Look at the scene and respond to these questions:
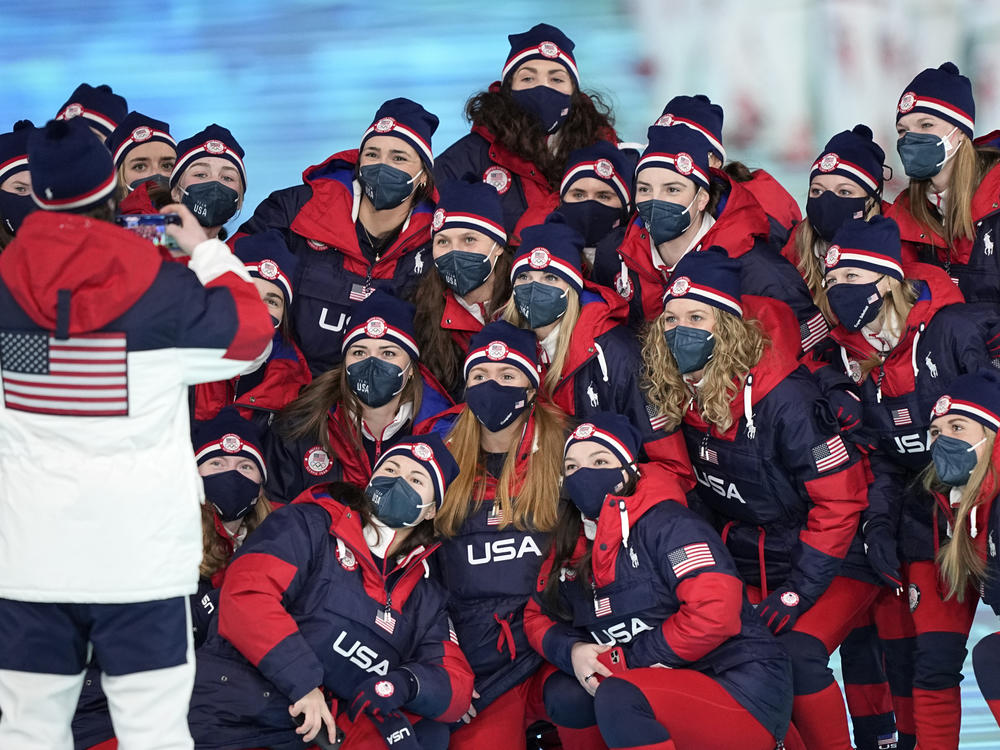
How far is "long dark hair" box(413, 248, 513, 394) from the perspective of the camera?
213 inches

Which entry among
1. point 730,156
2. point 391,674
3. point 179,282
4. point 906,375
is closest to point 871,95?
point 730,156

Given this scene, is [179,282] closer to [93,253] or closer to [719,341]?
[93,253]

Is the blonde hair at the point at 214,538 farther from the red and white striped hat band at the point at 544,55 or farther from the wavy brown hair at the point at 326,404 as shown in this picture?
the red and white striped hat band at the point at 544,55

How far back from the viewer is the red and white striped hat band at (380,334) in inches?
202

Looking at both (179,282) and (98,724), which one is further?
(98,724)

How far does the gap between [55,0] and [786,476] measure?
4.95m

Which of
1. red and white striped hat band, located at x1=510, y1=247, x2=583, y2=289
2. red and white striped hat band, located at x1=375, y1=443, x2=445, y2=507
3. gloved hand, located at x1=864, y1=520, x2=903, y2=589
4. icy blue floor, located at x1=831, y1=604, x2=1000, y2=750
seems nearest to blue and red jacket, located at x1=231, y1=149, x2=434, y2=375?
red and white striped hat band, located at x1=510, y1=247, x2=583, y2=289

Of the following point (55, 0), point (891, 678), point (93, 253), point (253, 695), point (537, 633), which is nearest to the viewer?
point (93, 253)

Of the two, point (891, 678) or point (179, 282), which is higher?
point (179, 282)

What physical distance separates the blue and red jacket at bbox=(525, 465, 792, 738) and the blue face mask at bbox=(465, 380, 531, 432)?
501 mm

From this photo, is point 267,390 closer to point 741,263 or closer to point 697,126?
point 741,263

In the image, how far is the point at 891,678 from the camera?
5.34 meters

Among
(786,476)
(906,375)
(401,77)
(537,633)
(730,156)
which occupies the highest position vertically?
(401,77)

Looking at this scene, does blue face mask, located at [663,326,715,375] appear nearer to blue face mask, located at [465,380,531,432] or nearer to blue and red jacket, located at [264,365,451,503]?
blue face mask, located at [465,380,531,432]
